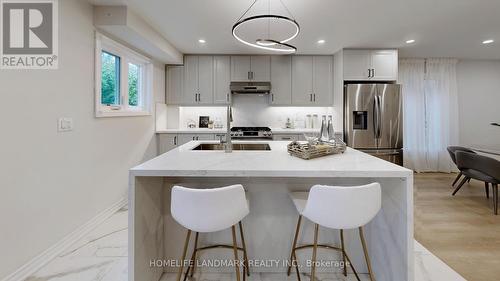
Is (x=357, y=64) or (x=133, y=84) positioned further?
(x=357, y=64)

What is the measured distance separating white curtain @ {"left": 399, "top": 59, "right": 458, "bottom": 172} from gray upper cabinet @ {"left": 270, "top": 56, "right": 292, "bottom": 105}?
2.41m

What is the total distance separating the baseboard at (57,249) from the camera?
187 cm

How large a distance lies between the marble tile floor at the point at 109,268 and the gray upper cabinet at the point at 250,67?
3.39 m

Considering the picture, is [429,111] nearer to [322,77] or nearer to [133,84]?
[322,77]

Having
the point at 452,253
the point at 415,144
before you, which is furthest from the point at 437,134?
the point at 452,253

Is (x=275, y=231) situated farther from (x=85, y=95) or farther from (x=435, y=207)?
(x=435, y=207)

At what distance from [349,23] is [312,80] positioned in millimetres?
1614

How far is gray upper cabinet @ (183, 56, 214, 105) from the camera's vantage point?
15.8ft

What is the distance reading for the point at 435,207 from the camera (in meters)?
3.39

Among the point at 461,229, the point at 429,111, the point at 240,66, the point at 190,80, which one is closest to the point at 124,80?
the point at 190,80

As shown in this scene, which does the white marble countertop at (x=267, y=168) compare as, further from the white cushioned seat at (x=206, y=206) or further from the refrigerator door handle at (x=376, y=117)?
the refrigerator door handle at (x=376, y=117)

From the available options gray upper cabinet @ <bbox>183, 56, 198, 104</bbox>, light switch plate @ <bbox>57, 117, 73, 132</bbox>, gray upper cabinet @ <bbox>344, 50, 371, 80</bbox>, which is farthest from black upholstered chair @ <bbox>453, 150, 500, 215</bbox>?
light switch plate @ <bbox>57, 117, 73, 132</bbox>

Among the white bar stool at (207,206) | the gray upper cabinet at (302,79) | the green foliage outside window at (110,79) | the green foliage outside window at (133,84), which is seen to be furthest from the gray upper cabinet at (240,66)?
the white bar stool at (207,206)

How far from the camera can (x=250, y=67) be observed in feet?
15.8
